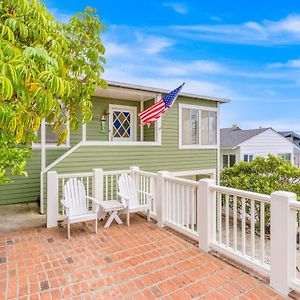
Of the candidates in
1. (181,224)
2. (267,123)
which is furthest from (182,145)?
(267,123)

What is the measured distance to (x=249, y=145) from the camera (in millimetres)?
16062

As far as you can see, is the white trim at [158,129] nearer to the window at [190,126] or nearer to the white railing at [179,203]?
the window at [190,126]

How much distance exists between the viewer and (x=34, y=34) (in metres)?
2.49

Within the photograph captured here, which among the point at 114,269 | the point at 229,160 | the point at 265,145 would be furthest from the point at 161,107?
the point at 265,145

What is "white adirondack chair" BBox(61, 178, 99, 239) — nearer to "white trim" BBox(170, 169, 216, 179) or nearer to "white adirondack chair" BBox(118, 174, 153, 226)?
"white adirondack chair" BBox(118, 174, 153, 226)

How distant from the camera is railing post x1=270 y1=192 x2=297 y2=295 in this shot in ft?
8.03

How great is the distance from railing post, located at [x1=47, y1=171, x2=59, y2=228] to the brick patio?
41 cm

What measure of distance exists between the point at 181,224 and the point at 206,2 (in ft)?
25.9

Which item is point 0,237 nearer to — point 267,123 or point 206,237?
point 206,237

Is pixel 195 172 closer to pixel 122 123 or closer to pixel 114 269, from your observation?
pixel 122 123

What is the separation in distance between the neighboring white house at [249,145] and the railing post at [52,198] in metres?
13.5

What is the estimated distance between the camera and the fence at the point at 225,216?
2.47 m

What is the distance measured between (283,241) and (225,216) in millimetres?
1705

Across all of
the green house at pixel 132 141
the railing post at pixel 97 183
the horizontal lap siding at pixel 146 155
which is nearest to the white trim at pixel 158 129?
the green house at pixel 132 141
